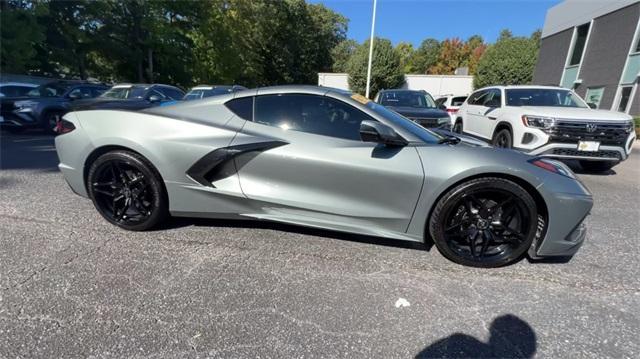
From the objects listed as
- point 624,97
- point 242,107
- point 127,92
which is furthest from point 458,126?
point 624,97

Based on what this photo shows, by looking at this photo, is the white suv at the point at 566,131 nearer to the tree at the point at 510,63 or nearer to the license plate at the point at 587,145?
the license plate at the point at 587,145

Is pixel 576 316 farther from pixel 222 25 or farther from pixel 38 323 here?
pixel 222 25

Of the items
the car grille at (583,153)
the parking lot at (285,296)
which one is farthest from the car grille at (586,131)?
the parking lot at (285,296)

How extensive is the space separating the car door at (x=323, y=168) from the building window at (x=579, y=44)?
2294cm

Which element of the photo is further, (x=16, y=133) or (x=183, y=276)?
(x=16, y=133)

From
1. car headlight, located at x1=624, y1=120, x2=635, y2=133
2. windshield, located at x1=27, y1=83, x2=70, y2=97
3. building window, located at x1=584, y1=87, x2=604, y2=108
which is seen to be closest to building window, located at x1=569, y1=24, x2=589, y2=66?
building window, located at x1=584, y1=87, x2=604, y2=108

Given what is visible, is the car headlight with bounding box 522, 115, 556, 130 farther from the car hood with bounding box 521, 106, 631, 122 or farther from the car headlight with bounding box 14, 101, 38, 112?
the car headlight with bounding box 14, 101, 38, 112

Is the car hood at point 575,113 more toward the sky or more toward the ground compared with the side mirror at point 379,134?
more toward the sky

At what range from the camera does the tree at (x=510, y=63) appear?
24.4 metres

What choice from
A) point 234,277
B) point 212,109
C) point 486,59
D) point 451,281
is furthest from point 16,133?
point 486,59

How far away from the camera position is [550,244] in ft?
7.69

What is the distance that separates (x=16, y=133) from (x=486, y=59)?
29.6 meters

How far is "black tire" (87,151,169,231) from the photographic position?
2.74 meters

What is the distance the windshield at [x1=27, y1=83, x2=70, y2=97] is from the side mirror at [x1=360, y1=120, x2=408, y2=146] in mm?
10744
